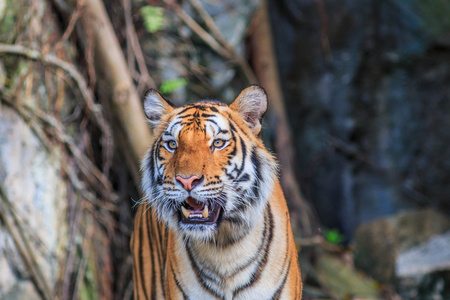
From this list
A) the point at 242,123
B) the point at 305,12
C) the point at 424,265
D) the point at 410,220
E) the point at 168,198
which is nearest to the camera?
the point at 168,198

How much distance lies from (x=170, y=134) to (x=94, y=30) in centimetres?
238

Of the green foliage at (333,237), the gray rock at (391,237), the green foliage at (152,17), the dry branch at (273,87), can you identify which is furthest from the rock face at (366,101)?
the green foliage at (152,17)

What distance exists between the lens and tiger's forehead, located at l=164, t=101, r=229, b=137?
2.39 metres

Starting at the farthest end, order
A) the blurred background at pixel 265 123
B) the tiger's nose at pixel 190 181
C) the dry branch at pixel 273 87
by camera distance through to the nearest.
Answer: the dry branch at pixel 273 87
the blurred background at pixel 265 123
the tiger's nose at pixel 190 181

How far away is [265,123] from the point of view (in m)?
5.82

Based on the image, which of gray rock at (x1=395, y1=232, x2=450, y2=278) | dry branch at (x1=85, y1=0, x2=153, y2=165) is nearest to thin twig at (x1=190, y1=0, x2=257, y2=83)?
dry branch at (x1=85, y1=0, x2=153, y2=165)

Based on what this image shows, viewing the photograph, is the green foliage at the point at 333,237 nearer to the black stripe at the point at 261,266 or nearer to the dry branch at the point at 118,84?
the dry branch at the point at 118,84

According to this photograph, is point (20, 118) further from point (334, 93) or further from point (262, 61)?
point (334, 93)

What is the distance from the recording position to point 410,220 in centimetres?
570

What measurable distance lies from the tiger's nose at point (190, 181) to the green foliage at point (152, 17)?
3090 millimetres

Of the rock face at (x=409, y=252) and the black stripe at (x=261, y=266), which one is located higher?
the black stripe at (x=261, y=266)

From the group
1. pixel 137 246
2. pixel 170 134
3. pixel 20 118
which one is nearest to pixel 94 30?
pixel 20 118

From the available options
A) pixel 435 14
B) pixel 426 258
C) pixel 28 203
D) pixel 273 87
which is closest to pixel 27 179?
pixel 28 203

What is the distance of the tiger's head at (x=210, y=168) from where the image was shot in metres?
2.28
